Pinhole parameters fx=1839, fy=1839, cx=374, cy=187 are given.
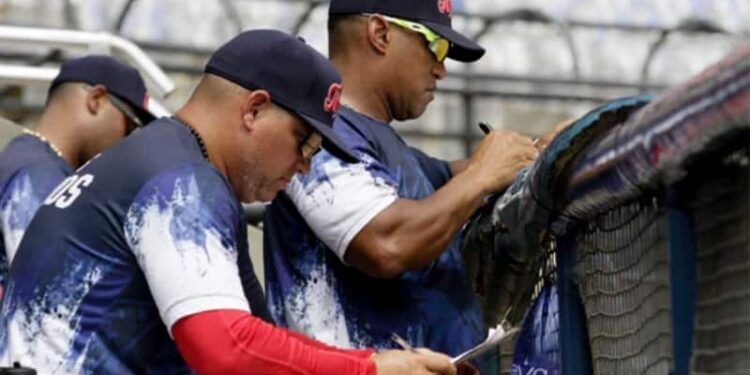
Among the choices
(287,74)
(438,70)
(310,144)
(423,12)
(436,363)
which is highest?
(423,12)

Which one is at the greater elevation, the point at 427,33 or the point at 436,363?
the point at 427,33

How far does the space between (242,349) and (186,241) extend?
0.19 metres

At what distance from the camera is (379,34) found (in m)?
3.84

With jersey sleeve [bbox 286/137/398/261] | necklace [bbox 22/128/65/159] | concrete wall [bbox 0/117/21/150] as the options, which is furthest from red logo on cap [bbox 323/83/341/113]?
concrete wall [bbox 0/117/21/150]

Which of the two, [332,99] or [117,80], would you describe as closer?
[332,99]

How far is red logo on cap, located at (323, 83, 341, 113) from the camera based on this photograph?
10.4ft

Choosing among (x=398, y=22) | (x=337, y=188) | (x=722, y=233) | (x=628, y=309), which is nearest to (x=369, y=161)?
(x=337, y=188)

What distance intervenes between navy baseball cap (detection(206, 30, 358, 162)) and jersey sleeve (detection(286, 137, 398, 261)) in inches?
13.2

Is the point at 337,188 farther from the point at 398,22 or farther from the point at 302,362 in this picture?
the point at 302,362

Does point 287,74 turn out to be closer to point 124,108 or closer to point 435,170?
Result: point 435,170

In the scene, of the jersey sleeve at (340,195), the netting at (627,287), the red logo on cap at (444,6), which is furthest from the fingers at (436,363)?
the red logo on cap at (444,6)

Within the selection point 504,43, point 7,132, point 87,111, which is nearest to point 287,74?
point 87,111

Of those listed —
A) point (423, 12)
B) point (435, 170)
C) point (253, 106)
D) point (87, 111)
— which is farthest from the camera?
point (87, 111)

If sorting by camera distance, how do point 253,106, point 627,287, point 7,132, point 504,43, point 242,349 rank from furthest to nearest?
1. point 504,43
2. point 7,132
3. point 253,106
4. point 242,349
5. point 627,287
